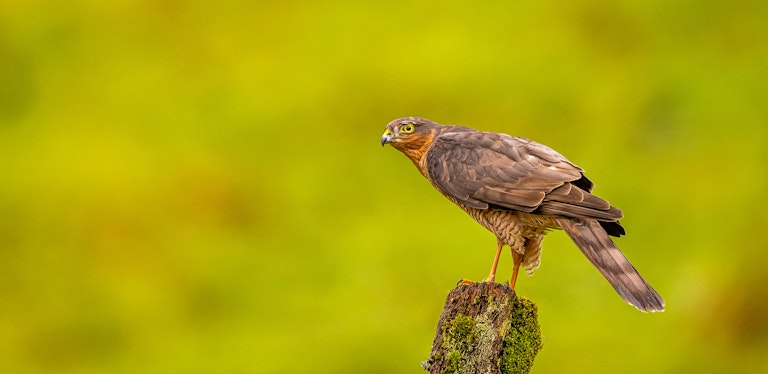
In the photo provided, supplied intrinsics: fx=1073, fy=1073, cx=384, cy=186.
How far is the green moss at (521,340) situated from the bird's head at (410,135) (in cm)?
158

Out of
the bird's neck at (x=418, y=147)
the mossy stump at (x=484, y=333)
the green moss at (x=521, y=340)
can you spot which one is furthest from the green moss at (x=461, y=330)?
the bird's neck at (x=418, y=147)

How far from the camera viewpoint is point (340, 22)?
11617 mm

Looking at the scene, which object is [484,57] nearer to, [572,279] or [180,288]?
[572,279]

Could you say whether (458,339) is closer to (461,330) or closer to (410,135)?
(461,330)

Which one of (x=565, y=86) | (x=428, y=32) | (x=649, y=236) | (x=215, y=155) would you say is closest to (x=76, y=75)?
(x=215, y=155)

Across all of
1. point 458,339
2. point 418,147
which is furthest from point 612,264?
point 418,147

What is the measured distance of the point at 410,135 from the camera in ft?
19.9

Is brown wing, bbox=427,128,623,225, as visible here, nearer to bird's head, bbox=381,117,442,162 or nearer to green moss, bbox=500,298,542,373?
bird's head, bbox=381,117,442,162

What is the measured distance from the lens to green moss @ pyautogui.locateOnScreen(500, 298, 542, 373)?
15.0 ft

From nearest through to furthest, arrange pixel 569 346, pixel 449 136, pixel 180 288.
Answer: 1. pixel 449 136
2. pixel 569 346
3. pixel 180 288

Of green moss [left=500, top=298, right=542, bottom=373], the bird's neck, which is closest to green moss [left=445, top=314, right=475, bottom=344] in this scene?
green moss [left=500, top=298, right=542, bottom=373]

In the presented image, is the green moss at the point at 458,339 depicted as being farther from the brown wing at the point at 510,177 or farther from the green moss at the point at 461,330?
the brown wing at the point at 510,177

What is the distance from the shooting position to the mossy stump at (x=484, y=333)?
4512 millimetres

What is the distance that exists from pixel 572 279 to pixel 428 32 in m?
3.21
